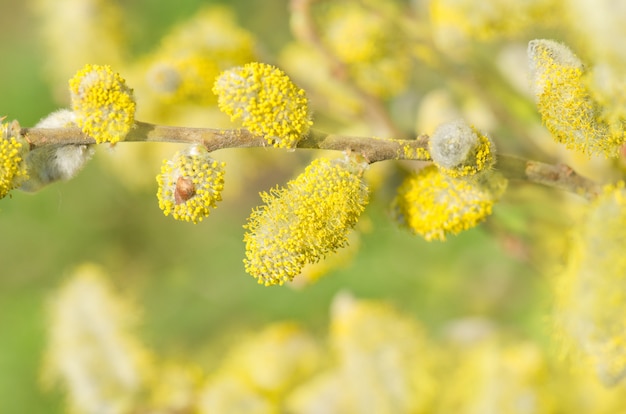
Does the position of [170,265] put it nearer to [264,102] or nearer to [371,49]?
[371,49]

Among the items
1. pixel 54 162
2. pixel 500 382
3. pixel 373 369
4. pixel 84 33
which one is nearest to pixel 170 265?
pixel 84 33

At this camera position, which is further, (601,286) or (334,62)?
(334,62)

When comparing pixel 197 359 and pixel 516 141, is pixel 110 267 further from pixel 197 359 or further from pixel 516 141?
pixel 516 141

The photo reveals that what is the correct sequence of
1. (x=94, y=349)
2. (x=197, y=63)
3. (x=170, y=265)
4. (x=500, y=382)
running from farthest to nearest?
(x=170, y=265) < (x=94, y=349) < (x=500, y=382) < (x=197, y=63)

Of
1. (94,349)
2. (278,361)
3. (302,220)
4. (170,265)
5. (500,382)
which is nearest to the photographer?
(302,220)

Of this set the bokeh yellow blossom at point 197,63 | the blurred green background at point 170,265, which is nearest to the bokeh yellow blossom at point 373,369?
the blurred green background at point 170,265

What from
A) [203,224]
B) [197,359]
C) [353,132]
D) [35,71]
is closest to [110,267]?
[203,224]
